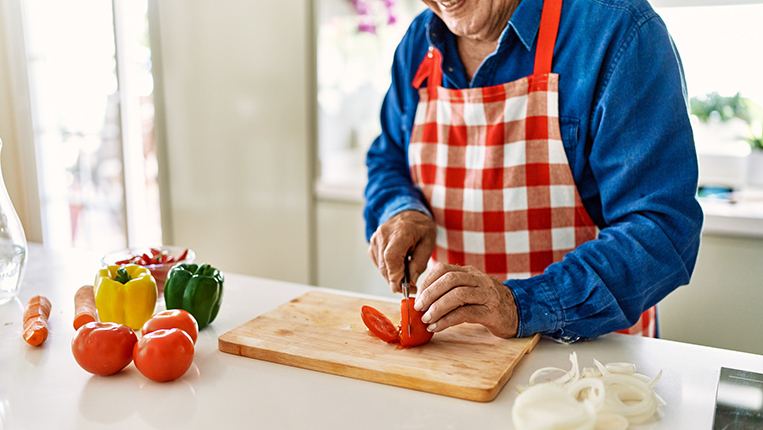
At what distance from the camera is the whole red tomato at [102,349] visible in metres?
0.84

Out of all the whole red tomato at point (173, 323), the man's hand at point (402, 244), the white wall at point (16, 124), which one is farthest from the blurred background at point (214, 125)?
the whole red tomato at point (173, 323)

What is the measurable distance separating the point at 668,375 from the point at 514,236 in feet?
1.48

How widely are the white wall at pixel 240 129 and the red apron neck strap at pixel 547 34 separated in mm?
1359

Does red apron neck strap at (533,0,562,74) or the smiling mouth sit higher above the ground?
the smiling mouth

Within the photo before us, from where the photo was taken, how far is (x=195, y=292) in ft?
3.40

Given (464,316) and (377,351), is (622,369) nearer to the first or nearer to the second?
(464,316)

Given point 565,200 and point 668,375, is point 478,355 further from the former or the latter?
point 565,200

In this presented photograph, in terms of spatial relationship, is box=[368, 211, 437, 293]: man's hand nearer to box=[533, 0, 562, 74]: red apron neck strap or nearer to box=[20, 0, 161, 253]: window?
box=[533, 0, 562, 74]: red apron neck strap

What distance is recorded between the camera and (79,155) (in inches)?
110

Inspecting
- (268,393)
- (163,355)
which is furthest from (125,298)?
(268,393)

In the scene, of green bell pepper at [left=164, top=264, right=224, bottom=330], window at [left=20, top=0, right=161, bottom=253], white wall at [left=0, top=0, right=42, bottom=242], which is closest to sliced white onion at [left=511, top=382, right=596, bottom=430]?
green bell pepper at [left=164, top=264, right=224, bottom=330]

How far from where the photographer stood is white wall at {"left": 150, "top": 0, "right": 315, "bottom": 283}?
2402 millimetres

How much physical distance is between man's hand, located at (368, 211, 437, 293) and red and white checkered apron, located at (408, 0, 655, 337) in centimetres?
11

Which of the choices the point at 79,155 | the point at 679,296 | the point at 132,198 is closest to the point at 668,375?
the point at 679,296
